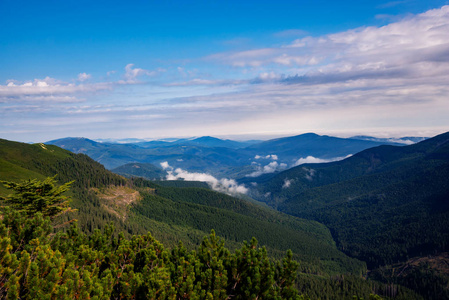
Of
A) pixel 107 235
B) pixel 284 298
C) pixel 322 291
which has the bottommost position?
pixel 322 291

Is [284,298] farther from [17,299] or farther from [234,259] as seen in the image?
[17,299]

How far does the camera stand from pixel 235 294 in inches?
1177

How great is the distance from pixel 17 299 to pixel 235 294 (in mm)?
21570

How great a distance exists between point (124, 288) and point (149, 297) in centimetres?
283

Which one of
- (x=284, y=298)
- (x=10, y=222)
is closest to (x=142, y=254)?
(x=10, y=222)

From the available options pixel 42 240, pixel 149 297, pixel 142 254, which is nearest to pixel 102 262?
pixel 142 254

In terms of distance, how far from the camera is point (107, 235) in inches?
1375

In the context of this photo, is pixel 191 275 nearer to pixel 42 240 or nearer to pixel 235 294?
pixel 235 294

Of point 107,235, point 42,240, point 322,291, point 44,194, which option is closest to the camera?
point 42,240

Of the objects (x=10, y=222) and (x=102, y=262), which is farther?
(x=102, y=262)

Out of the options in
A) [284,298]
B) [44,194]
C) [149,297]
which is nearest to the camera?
[149,297]

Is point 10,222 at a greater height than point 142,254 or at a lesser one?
greater

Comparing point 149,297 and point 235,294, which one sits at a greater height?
point 149,297

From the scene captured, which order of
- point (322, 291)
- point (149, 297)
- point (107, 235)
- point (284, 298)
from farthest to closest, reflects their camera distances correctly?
point (322, 291)
point (107, 235)
point (284, 298)
point (149, 297)
